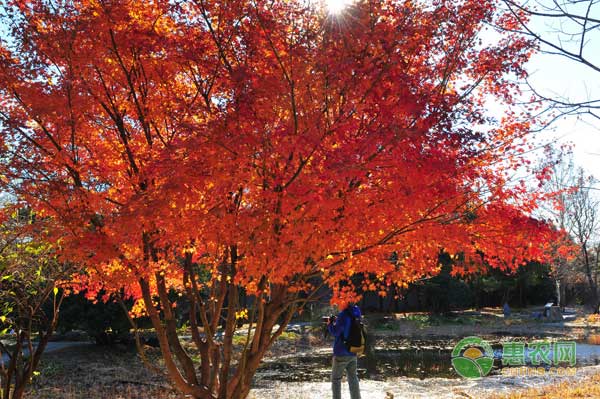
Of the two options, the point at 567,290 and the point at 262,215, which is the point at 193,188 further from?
the point at 567,290

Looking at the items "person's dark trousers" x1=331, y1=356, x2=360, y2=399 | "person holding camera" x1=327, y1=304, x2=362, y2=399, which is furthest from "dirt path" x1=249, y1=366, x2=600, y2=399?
"person holding camera" x1=327, y1=304, x2=362, y2=399

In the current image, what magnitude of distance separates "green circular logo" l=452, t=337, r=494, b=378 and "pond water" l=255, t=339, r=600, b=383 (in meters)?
0.22

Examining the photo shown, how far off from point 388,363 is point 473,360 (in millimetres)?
2675

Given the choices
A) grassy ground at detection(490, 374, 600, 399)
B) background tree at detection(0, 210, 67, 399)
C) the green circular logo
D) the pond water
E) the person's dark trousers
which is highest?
background tree at detection(0, 210, 67, 399)

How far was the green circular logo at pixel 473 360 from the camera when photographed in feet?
47.4

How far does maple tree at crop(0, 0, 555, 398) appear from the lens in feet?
17.3

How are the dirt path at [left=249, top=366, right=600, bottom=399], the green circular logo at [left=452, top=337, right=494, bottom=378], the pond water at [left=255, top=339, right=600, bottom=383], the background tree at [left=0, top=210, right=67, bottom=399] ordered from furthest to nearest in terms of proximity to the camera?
the pond water at [left=255, top=339, right=600, bottom=383] → the green circular logo at [left=452, top=337, right=494, bottom=378] → the dirt path at [left=249, top=366, right=600, bottom=399] → the background tree at [left=0, top=210, right=67, bottom=399]

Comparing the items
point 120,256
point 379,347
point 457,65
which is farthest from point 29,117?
point 379,347

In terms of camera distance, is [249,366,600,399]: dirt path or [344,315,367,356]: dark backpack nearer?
[344,315,367,356]: dark backpack

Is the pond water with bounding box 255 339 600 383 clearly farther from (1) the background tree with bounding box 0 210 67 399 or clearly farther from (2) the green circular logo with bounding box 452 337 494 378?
(1) the background tree with bounding box 0 210 67 399

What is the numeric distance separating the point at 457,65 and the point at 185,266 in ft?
14.4

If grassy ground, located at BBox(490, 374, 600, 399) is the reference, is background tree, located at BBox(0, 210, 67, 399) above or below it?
above

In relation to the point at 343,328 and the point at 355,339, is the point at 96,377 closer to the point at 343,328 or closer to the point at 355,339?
the point at 343,328

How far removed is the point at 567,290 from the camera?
44.2m
